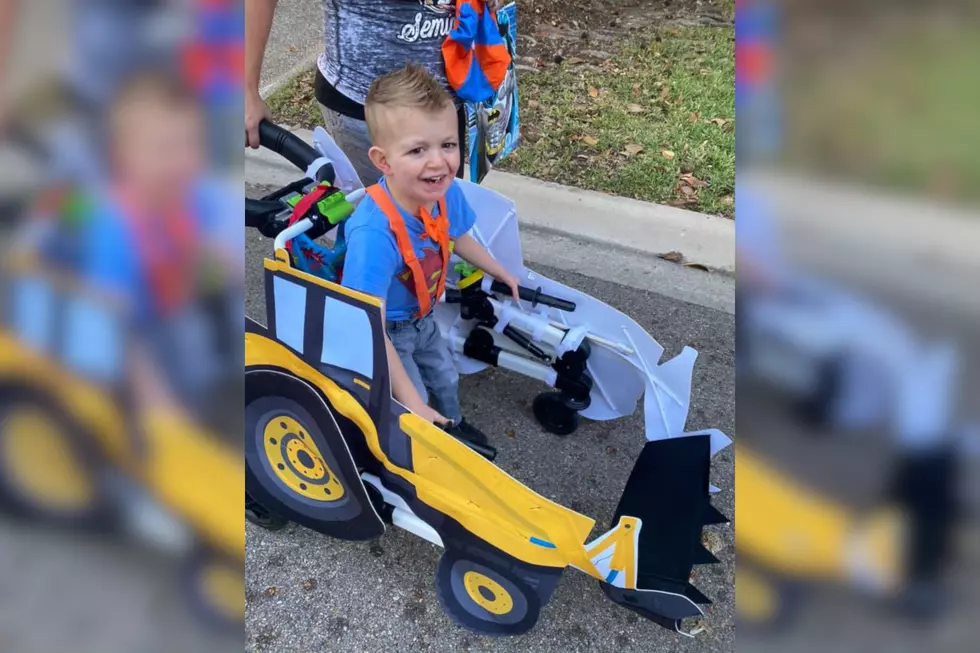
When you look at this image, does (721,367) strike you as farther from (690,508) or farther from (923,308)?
(923,308)

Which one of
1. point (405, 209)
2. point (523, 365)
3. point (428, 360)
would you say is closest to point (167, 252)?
point (405, 209)

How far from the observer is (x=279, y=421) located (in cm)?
206

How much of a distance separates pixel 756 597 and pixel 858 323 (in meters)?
0.27

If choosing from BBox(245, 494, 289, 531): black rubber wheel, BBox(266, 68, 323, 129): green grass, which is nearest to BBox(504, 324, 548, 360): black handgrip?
BBox(245, 494, 289, 531): black rubber wheel

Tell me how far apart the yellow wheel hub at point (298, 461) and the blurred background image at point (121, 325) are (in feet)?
4.73

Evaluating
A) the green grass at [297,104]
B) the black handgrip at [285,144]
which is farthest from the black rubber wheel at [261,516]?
the green grass at [297,104]

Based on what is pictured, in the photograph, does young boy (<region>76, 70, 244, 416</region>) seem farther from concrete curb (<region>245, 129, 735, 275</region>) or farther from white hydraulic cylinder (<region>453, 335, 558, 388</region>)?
concrete curb (<region>245, 129, 735, 275</region>)

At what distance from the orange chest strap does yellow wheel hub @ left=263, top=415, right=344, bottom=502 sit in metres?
0.52

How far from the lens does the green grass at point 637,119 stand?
4434mm

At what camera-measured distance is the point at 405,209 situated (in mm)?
2055

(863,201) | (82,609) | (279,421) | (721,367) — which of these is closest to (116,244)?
(82,609)

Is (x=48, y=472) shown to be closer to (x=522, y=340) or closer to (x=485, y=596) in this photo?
(x=485, y=596)

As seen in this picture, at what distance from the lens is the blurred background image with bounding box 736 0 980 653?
1.39 ft

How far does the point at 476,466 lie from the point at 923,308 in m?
1.40
